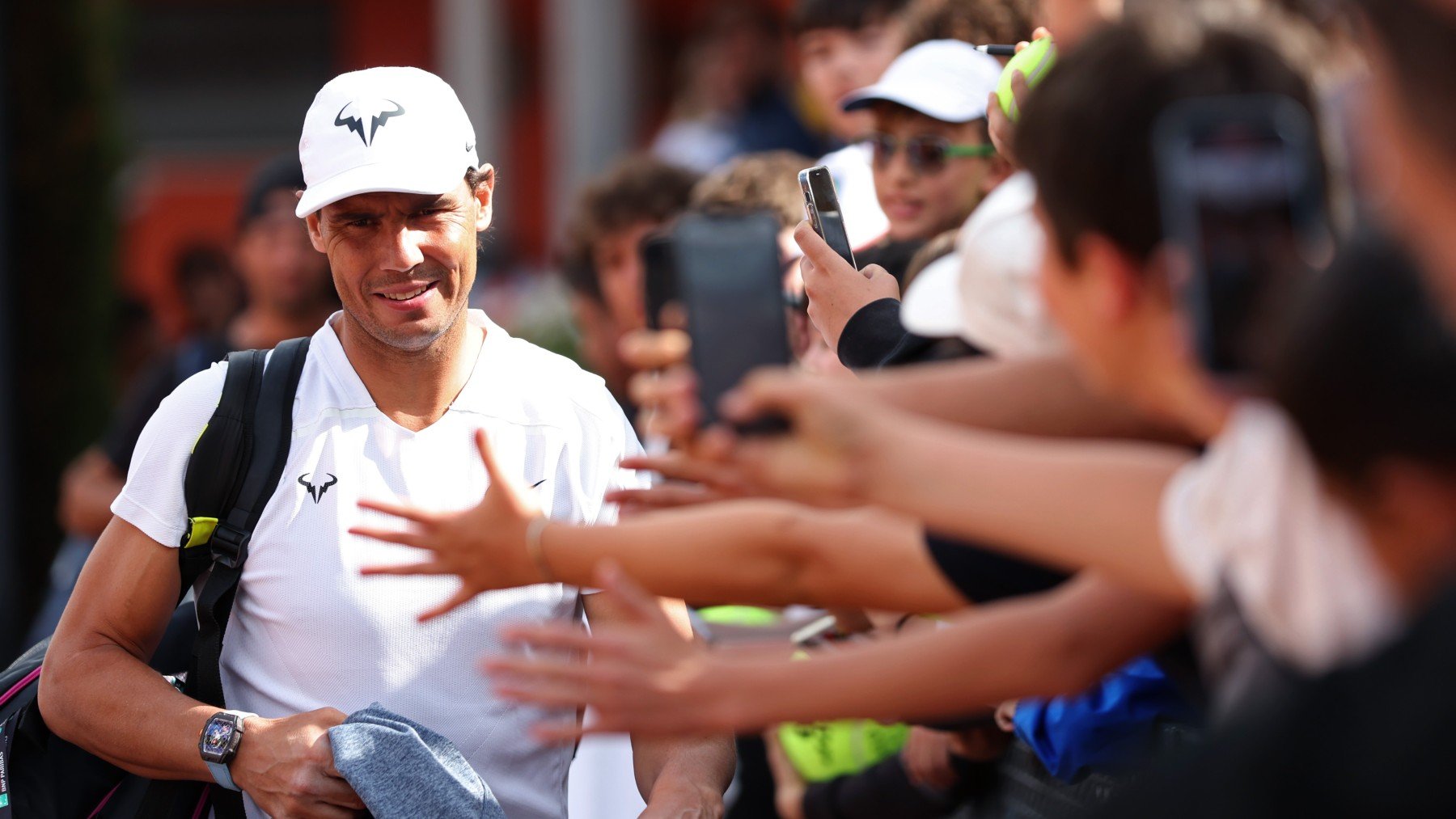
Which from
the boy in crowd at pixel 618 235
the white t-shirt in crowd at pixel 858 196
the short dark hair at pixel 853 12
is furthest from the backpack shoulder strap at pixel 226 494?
the short dark hair at pixel 853 12

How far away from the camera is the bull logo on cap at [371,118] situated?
118 inches

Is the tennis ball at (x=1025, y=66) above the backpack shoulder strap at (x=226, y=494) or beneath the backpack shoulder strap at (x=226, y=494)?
above

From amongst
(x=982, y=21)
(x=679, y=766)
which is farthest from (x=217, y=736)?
(x=982, y=21)

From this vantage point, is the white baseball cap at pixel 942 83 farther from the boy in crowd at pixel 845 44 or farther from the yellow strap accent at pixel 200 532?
the yellow strap accent at pixel 200 532

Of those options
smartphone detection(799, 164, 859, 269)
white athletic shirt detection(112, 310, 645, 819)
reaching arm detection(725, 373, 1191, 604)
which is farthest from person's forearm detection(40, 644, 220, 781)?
reaching arm detection(725, 373, 1191, 604)

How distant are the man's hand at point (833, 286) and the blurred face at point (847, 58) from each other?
2.35 m

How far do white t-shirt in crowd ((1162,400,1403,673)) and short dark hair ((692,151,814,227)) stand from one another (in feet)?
8.97

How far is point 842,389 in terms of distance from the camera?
1745 millimetres

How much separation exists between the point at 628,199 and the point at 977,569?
124 inches

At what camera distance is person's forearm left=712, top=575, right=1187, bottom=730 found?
70.4 inches

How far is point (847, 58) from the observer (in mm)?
5105

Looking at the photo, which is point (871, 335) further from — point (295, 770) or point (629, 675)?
point (295, 770)

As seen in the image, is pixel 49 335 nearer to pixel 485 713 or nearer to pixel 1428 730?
pixel 485 713

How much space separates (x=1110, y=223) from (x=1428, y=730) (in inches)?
24.0
